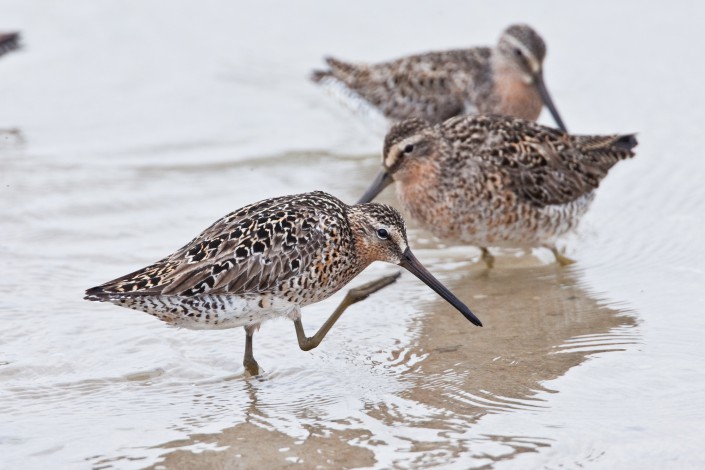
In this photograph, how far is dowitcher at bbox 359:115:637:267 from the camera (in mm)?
7148

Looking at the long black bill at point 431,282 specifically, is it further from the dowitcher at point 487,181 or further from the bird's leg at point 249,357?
the dowitcher at point 487,181

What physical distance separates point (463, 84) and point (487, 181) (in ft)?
9.37

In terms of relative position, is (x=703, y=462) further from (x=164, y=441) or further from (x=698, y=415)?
(x=164, y=441)

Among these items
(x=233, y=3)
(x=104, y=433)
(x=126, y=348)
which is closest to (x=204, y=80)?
(x=233, y=3)

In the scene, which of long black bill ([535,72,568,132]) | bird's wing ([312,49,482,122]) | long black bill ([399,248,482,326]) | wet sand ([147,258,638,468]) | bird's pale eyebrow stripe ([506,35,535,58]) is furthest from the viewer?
bird's wing ([312,49,482,122])

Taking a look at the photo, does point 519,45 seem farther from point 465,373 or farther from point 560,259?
point 465,373

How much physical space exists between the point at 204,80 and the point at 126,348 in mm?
5569

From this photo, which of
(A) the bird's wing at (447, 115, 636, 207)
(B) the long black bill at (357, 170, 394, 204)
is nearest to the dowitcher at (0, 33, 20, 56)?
(B) the long black bill at (357, 170, 394, 204)

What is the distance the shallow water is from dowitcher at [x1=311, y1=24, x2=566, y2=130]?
1.23ft

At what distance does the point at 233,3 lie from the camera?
13.0 m

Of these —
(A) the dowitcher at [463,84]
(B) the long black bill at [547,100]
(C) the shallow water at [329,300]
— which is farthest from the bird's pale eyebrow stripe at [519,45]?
(C) the shallow water at [329,300]

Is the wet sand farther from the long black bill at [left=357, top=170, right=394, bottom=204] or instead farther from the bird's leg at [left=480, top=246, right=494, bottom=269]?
the long black bill at [left=357, top=170, right=394, bottom=204]

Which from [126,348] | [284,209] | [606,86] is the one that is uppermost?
[606,86]

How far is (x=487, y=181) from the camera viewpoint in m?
7.17
